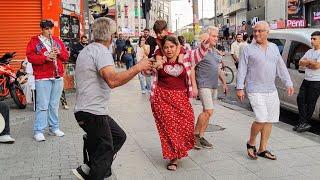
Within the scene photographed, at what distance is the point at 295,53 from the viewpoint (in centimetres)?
973

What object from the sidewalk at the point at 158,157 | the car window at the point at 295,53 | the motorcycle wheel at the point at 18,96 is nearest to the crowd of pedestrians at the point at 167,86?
the sidewalk at the point at 158,157

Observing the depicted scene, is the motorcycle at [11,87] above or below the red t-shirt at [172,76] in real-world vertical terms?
below

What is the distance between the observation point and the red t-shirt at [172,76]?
19.9 ft

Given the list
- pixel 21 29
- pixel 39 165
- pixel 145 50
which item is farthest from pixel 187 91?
pixel 21 29

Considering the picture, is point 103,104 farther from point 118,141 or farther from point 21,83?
point 21,83

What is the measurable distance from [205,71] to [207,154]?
1.16m

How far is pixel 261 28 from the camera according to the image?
624cm

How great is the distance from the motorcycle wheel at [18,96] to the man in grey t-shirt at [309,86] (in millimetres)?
6154

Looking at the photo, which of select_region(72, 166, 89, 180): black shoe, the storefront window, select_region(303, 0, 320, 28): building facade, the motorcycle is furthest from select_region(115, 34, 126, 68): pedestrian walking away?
select_region(72, 166, 89, 180): black shoe

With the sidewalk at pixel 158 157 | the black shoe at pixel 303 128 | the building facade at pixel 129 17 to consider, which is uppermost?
the building facade at pixel 129 17

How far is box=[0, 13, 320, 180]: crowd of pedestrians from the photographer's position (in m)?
4.87

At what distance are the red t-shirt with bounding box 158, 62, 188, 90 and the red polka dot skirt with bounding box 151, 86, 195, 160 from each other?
63 millimetres

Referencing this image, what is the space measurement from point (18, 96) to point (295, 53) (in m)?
6.14

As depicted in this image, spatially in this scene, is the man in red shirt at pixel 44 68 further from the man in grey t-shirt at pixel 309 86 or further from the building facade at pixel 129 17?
the building facade at pixel 129 17
